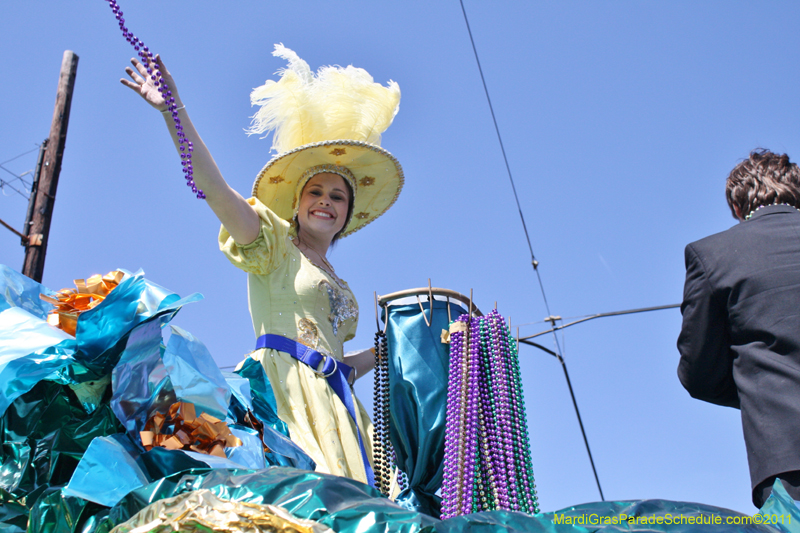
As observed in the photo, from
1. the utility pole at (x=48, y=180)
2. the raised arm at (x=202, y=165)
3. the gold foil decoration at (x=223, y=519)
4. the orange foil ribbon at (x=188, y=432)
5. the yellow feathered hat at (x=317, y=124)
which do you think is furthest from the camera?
the utility pole at (x=48, y=180)

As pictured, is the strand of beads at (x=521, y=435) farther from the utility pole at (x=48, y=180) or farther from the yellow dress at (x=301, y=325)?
the utility pole at (x=48, y=180)

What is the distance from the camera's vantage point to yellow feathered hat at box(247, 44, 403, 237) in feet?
11.2

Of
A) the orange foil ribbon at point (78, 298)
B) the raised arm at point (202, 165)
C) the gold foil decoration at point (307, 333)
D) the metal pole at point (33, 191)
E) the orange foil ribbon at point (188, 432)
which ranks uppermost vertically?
the metal pole at point (33, 191)

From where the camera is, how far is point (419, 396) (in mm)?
2646

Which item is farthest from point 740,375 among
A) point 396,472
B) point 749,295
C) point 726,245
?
point 396,472

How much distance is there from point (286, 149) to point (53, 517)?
2287 millimetres

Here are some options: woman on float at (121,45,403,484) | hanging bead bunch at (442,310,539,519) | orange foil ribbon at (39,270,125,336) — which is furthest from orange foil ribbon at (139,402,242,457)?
hanging bead bunch at (442,310,539,519)

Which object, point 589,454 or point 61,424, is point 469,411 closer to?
point 61,424

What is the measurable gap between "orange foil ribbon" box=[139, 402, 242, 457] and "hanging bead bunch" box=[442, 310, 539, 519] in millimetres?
902

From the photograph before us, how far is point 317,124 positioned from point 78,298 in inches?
68.5

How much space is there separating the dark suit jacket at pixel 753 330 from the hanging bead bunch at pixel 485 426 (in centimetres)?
72

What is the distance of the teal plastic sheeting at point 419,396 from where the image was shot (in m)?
2.61

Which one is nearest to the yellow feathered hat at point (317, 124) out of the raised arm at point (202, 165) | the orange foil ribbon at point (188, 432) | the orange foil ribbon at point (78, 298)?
the raised arm at point (202, 165)

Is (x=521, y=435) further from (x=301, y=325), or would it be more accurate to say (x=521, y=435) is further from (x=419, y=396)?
(x=301, y=325)
